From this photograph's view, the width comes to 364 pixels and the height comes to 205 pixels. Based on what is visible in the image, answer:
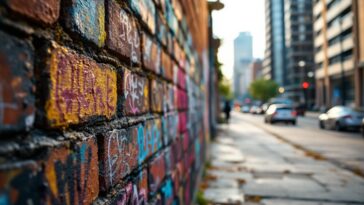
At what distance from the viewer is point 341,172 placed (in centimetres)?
759

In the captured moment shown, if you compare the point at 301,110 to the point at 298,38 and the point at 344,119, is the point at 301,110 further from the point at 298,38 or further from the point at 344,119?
the point at 298,38

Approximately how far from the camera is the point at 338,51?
50.9 metres

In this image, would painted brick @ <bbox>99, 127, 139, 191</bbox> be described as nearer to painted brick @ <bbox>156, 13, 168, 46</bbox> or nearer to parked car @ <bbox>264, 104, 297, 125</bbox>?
painted brick @ <bbox>156, 13, 168, 46</bbox>

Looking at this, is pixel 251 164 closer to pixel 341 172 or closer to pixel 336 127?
pixel 341 172

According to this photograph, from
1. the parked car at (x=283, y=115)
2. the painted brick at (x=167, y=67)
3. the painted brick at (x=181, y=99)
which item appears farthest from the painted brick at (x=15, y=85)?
the parked car at (x=283, y=115)

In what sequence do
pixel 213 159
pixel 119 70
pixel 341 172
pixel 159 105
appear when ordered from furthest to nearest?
pixel 213 159, pixel 341 172, pixel 159 105, pixel 119 70

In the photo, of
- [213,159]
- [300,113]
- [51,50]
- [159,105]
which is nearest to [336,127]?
[213,159]

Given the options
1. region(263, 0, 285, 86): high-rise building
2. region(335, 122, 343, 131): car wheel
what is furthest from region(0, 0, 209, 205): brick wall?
region(263, 0, 285, 86): high-rise building

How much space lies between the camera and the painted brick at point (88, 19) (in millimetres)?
926

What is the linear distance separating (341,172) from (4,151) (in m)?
7.86

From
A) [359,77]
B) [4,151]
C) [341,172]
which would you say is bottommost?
[341,172]

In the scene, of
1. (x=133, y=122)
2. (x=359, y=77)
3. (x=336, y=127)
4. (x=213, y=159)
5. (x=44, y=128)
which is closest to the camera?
(x=44, y=128)

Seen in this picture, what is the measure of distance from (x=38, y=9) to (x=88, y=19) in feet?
0.91

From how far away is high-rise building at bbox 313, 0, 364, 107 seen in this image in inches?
1644
